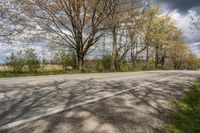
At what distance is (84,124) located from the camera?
14.9 feet

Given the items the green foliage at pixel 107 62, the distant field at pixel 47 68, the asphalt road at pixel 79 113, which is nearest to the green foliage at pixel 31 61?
the distant field at pixel 47 68

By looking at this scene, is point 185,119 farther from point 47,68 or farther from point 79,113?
point 47,68

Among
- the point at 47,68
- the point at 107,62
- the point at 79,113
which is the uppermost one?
the point at 107,62

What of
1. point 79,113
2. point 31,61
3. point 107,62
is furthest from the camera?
point 107,62

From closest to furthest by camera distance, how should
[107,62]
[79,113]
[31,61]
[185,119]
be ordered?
[79,113] → [185,119] → [31,61] → [107,62]

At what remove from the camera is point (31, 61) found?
2198 centimetres

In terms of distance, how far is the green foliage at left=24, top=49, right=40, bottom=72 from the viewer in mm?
21766

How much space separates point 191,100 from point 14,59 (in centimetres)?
1607

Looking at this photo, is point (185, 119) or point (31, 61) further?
point (31, 61)

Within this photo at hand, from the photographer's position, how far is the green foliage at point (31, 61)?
21766 millimetres

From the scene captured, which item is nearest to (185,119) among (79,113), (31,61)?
(79,113)

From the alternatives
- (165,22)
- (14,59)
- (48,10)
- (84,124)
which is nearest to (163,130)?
(84,124)

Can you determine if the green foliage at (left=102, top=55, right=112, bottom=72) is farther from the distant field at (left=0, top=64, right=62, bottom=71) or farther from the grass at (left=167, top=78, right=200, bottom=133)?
the grass at (left=167, top=78, right=200, bottom=133)

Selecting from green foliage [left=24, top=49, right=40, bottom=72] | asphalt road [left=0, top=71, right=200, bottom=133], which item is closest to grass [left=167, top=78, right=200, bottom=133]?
asphalt road [left=0, top=71, right=200, bottom=133]
